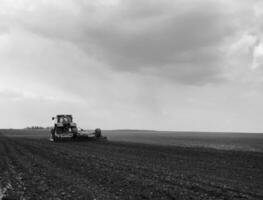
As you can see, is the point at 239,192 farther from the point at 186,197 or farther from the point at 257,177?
the point at 257,177

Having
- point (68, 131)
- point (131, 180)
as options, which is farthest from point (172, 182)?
point (68, 131)

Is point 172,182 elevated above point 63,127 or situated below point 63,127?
below

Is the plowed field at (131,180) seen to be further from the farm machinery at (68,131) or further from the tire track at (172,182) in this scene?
the farm machinery at (68,131)

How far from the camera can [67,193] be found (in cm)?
1209

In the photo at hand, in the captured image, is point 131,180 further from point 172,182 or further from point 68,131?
point 68,131

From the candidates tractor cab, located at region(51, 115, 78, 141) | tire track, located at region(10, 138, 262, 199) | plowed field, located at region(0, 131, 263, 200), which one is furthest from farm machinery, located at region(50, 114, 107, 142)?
tire track, located at region(10, 138, 262, 199)

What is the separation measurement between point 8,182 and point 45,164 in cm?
558

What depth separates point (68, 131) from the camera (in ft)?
146

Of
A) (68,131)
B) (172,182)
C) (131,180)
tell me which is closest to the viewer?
(172,182)

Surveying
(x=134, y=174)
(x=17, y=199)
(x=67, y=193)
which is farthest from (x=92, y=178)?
(x=17, y=199)

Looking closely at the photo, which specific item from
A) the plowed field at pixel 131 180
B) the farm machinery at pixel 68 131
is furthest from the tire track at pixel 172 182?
the farm machinery at pixel 68 131

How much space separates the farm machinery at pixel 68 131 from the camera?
142ft

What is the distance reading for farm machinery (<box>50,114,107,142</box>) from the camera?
4322 cm

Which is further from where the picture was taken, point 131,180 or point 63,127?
point 63,127
